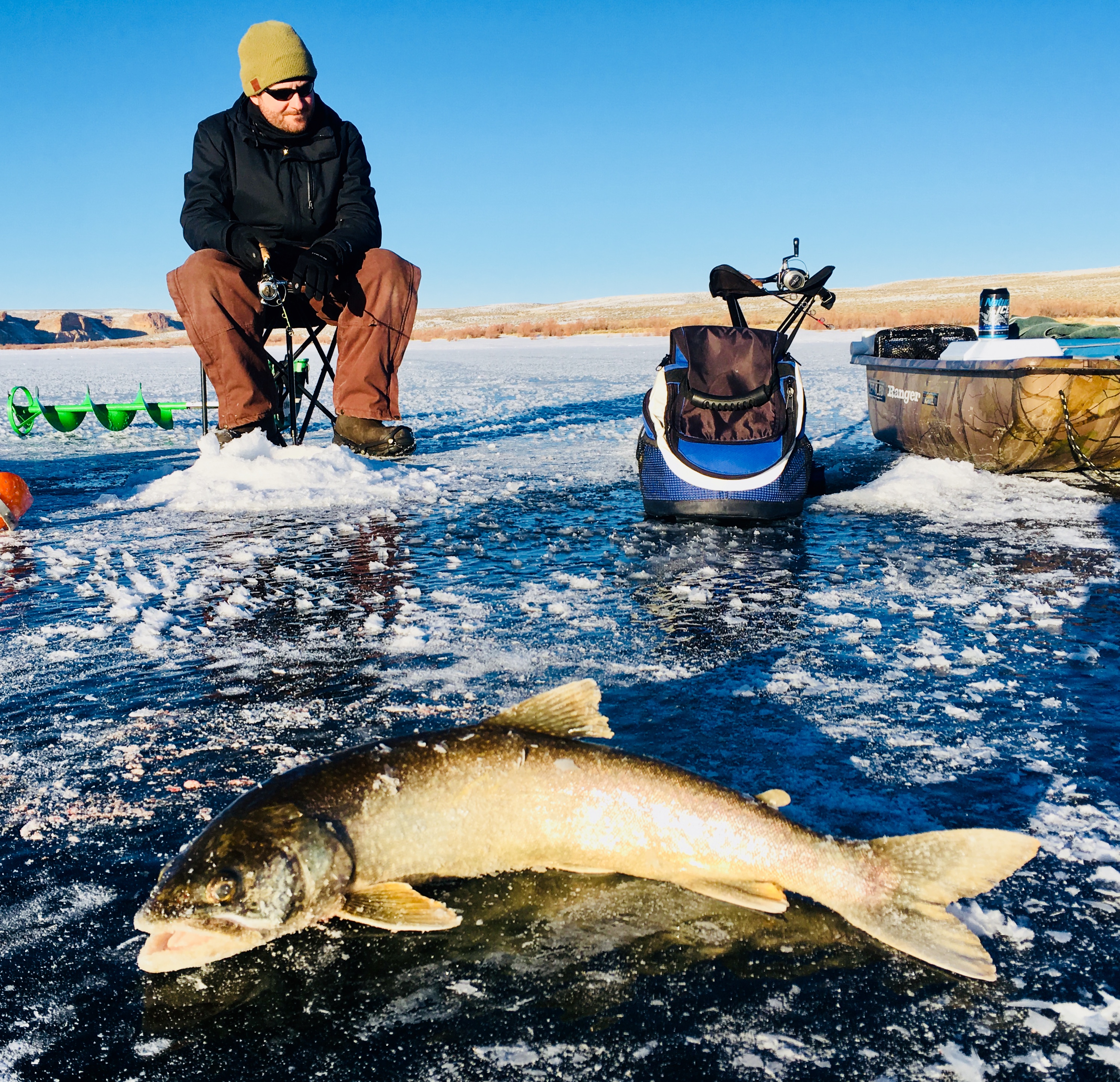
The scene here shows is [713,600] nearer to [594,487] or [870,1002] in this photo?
[870,1002]

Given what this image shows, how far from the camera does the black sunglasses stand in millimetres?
5625

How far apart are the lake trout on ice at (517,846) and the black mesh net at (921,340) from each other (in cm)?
600

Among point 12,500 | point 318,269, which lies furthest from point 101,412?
point 12,500

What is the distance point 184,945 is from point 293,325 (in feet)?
18.5

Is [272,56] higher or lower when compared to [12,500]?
higher

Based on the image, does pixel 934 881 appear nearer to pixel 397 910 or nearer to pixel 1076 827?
pixel 1076 827

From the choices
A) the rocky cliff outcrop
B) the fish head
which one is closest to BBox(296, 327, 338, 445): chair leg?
the fish head

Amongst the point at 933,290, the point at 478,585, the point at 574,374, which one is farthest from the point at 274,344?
the point at 933,290

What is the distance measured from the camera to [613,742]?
2150 mm

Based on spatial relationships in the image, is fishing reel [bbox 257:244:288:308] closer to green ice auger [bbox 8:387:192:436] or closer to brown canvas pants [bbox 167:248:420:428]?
brown canvas pants [bbox 167:248:420:428]

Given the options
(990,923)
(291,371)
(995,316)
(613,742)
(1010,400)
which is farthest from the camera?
(291,371)

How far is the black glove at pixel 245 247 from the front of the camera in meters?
5.66

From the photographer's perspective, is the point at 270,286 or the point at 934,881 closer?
the point at 934,881

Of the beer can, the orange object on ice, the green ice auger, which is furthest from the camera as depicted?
the green ice auger
